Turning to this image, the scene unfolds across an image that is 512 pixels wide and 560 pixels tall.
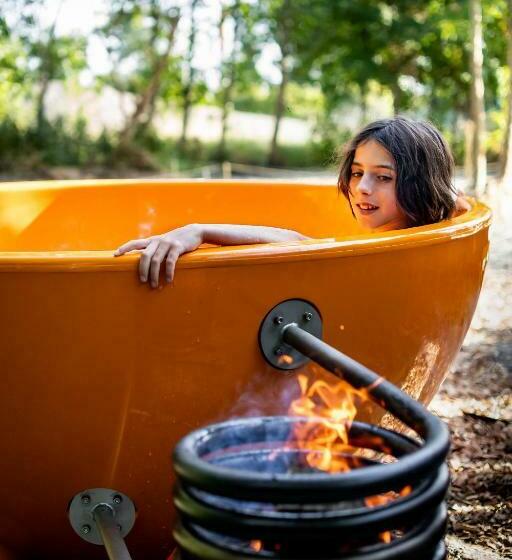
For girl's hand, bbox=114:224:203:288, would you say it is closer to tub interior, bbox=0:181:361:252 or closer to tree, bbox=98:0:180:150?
tub interior, bbox=0:181:361:252

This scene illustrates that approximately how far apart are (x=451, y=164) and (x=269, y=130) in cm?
1839

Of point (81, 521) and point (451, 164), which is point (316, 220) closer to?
point (451, 164)

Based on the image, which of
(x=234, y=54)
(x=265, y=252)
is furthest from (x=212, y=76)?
(x=265, y=252)

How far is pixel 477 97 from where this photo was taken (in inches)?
344

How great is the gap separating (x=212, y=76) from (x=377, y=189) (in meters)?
14.5

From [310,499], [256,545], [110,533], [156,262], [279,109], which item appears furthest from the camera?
[279,109]

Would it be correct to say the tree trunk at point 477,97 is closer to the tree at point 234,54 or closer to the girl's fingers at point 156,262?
the tree at point 234,54

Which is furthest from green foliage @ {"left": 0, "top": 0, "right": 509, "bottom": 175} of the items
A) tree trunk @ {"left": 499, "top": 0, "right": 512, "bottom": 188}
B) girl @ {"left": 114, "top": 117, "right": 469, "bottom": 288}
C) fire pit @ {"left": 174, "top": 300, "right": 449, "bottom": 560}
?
fire pit @ {"left": 174, "top": 300, "right": 449, "bottom": 560}

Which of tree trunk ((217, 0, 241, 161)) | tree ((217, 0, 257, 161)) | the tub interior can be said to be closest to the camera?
the tub interior

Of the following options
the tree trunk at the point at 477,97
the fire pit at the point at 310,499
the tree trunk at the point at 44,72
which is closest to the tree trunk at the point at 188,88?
the tree trunk at the point at 44,72

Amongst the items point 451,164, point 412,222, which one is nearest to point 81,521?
point 412,222

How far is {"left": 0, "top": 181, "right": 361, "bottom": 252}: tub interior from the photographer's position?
2.69 m

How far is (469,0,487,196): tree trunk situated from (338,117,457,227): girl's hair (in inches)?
264

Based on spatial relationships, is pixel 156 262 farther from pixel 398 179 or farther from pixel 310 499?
pixel 398 179
